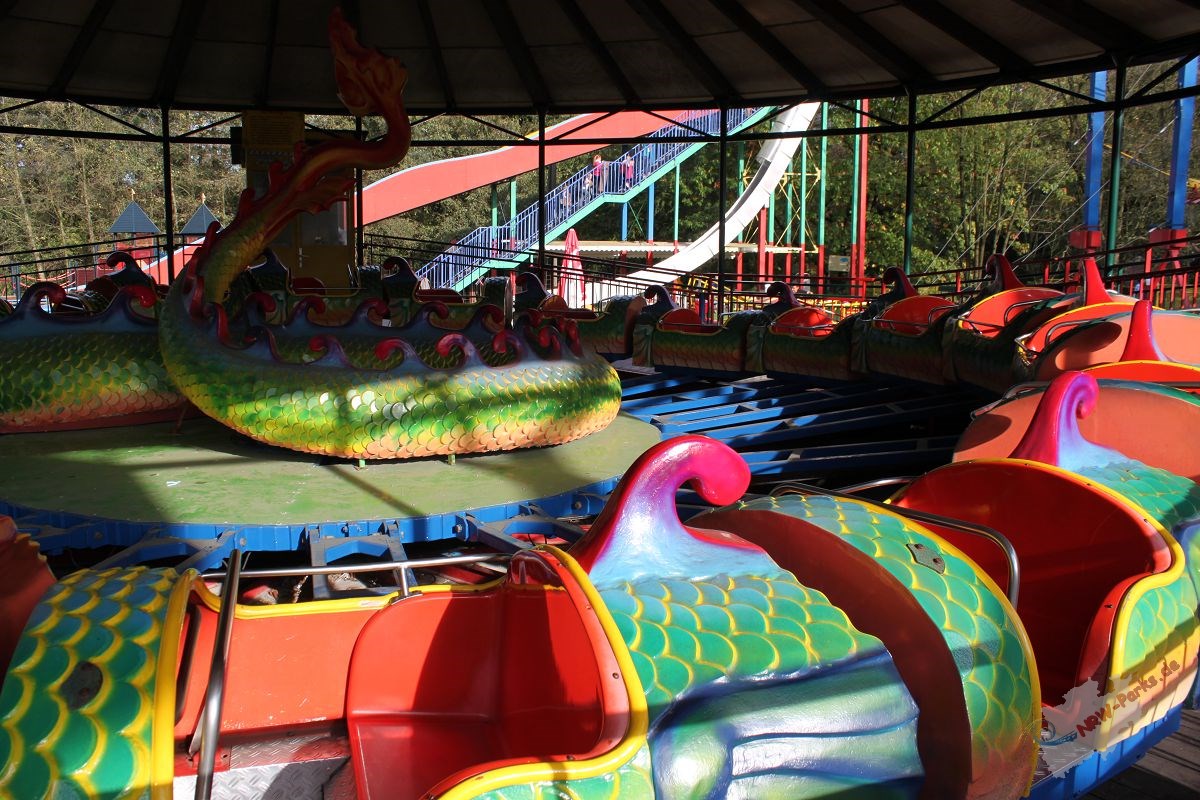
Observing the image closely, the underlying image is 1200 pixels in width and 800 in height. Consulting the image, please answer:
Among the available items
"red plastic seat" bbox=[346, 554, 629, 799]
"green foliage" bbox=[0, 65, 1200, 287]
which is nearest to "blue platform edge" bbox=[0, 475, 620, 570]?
"red plastic seat" bbox=[346, 554, 629, 799]

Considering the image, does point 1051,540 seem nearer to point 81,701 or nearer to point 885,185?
point 81,701

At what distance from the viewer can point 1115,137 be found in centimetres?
800

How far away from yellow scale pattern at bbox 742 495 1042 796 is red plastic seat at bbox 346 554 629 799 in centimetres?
57

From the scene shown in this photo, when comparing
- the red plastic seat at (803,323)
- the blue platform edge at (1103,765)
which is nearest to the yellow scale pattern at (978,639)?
the blue platform edge at (1103,765)

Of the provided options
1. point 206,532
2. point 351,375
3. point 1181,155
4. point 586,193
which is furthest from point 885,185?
point 206,532

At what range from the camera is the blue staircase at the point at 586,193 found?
1920 centimetres

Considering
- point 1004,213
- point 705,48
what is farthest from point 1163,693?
point 1004,213

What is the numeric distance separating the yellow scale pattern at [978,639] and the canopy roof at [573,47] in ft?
22.1

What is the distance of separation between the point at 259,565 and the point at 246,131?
25.5 feet

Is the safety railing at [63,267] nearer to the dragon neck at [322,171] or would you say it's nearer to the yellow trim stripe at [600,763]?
the dragon neck at [322,171]

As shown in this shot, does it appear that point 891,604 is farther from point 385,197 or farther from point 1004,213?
point 1004,213

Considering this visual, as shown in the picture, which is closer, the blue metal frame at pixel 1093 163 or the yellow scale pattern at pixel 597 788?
the yellow scale pattern at pixel 597 788

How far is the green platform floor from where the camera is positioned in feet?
11.8

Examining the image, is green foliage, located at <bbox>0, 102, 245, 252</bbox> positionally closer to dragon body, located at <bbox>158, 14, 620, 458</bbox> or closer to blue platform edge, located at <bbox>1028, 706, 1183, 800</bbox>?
dragon body, located at <bbox>158, 14, 620, 458</bbox>
